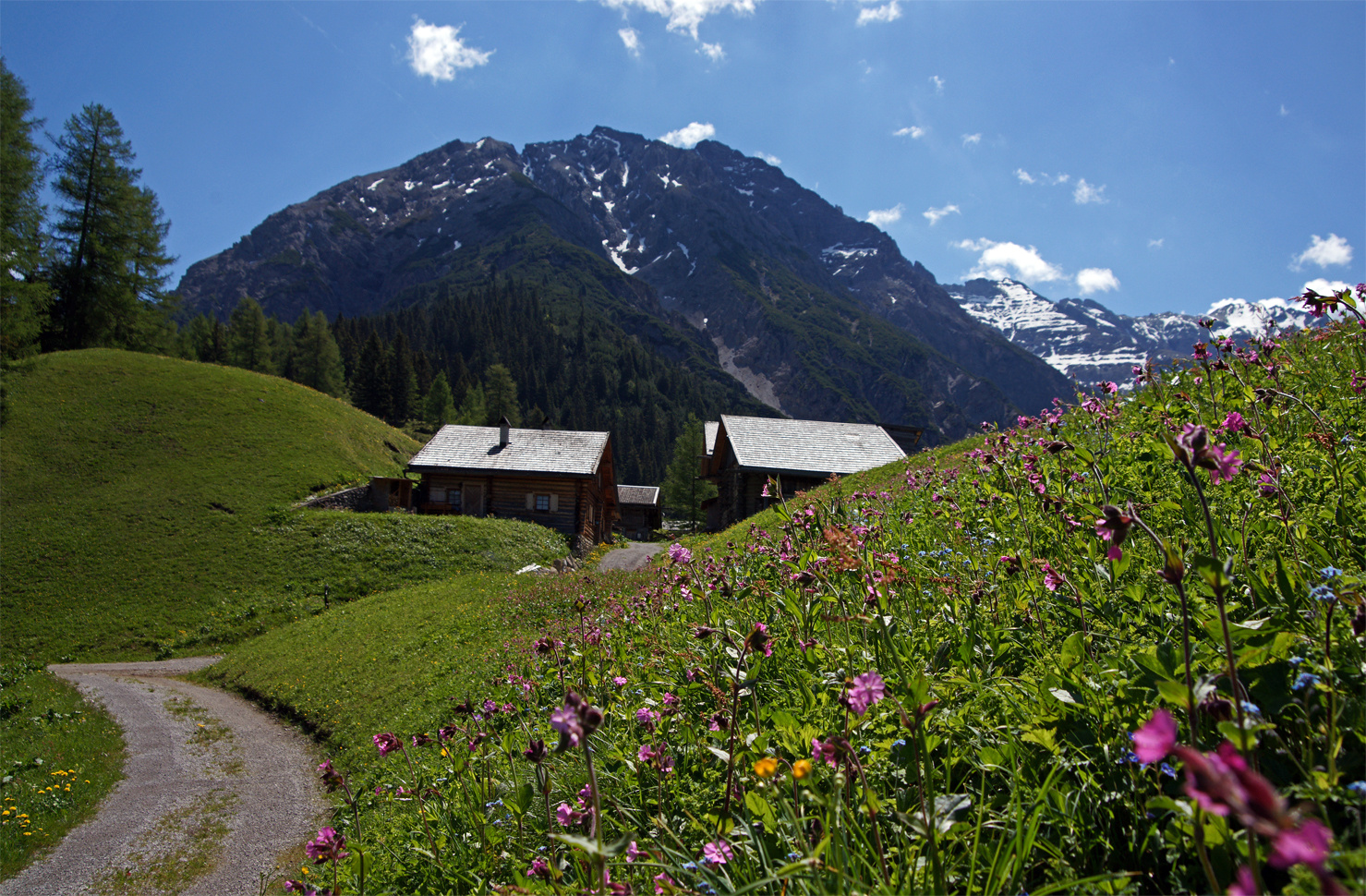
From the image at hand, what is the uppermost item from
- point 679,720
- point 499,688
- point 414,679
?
point 679,720

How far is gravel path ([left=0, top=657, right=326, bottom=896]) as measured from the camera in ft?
23.6

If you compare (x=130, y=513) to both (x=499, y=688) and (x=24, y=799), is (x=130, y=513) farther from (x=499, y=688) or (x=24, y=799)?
(x=499, y=688)

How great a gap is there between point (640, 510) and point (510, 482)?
1375 inches

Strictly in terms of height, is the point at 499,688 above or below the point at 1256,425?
below

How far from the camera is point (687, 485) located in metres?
63.0

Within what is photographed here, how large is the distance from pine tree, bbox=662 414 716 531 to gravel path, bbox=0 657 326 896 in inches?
1832

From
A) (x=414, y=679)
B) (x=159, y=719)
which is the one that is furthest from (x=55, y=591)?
(x=414, y=679)

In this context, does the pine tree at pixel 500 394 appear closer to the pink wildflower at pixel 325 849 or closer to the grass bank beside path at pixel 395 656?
the grass bank beside path at pixel 395 656

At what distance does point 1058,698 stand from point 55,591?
31.0 m

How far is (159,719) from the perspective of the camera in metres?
13.0

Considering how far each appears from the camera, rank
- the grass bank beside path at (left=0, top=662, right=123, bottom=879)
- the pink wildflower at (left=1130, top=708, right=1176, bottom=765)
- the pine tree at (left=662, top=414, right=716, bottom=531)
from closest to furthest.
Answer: the pink wildflower at (left=1130, top=708, right=1176, bottom=765) < the grass bank beside path at (left=0, top=662, right=123, bottom=879) < the pine tree at (left=662, top=414, right=716, bottom=531)

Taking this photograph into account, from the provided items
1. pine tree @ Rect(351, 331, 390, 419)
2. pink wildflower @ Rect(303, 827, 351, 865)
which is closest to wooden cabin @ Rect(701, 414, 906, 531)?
pink wildflower @ Rect(303, 827, 351, 865)

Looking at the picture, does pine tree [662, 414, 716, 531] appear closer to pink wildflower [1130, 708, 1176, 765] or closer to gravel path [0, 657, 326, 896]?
gravel path [0, 657, 326, 896]

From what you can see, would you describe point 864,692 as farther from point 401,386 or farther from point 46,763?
point 401,386
